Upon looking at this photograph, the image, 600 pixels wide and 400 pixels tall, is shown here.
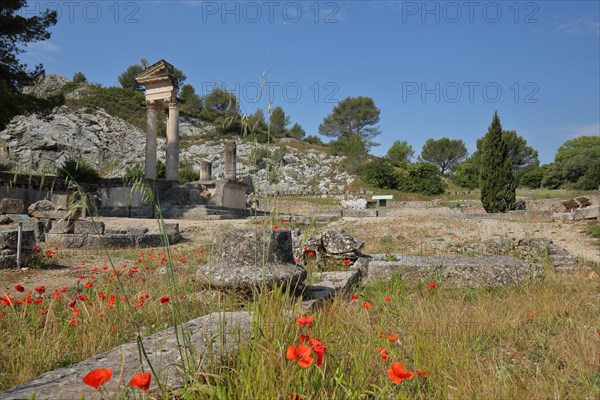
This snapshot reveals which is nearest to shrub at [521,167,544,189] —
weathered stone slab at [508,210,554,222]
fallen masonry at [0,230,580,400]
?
weathered stone slab at [508,210,554,222]

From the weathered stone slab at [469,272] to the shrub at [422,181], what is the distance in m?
37.2

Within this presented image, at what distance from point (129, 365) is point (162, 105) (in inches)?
1029

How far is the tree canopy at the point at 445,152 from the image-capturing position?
7188cm

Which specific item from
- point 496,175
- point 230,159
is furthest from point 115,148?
point 496,175

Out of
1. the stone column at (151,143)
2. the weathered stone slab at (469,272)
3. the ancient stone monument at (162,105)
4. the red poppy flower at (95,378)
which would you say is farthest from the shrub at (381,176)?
the red poppy flower at (95,378)

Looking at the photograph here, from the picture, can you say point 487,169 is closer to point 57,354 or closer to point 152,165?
point 152,165

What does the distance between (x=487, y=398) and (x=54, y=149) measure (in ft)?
159

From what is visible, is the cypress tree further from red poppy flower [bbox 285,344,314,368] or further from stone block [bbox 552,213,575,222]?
red poppy flower [bbox 285,344,314,368]

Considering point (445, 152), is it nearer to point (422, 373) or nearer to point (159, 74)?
point (159, 74)

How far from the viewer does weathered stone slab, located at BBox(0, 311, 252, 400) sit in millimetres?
1599

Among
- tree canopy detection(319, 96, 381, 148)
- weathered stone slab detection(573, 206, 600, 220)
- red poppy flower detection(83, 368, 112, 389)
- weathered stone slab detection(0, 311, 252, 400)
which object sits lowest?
weathered stone slab detection(0, 311, 252, 400)

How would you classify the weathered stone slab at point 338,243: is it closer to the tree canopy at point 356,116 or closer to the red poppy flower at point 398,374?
the red poppy flower at point 398,374

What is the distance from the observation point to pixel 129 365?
6.32 ft

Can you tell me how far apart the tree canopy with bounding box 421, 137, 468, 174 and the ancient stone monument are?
57.8 metres
